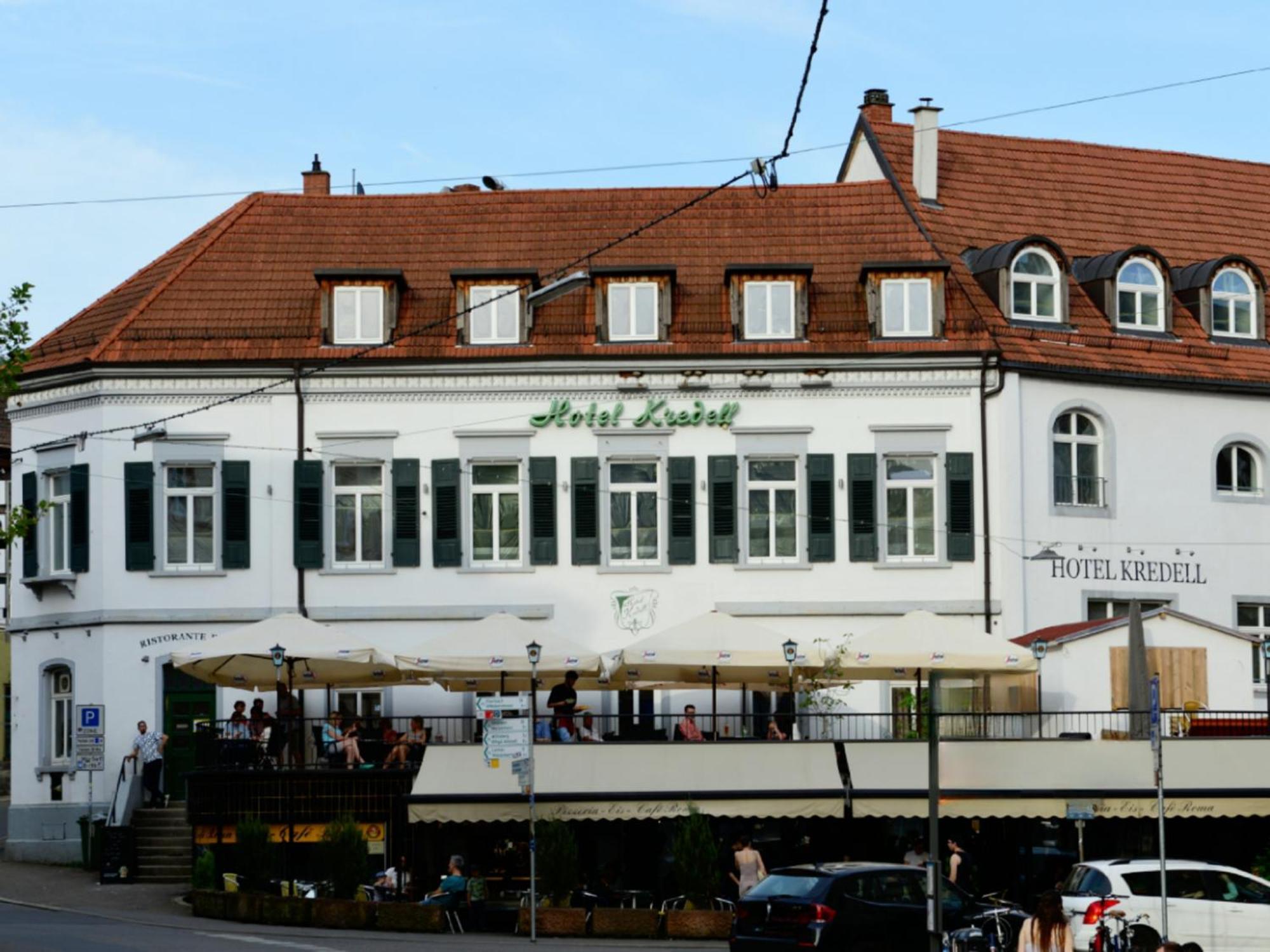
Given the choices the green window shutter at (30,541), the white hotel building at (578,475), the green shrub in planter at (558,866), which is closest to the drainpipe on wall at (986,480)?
the white hotel building at (578,475)

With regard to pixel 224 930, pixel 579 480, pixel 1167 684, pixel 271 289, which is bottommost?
pixel 224 930

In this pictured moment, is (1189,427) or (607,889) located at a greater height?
(1189,427)

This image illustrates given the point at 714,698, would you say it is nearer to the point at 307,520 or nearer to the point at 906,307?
the point at 307,520

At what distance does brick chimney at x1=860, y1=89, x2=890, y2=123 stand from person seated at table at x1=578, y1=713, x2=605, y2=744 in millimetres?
14402

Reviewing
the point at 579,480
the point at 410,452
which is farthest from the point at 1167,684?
the point at 410,452

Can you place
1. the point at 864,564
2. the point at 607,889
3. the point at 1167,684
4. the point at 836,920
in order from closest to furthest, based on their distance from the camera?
the point at 836,920
the point at 607,889
the point at 1167,684
the point at 864,564

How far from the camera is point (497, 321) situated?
41031 millimetres

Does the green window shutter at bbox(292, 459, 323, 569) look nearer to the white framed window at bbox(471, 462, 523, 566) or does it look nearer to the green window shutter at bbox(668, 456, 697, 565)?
the white framed window at bbox(471, 462, 523, 566)

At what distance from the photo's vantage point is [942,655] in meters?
34.8

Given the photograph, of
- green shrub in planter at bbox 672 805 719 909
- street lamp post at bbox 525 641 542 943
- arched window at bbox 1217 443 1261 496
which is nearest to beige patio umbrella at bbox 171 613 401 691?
street lamp post at bbox 525 641 542 943

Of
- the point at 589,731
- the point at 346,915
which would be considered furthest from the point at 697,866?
the point at 589,731

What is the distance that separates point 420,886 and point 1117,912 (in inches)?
447

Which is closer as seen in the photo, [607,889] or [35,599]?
[607,889]

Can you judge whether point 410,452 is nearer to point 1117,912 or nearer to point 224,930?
point 224,930
